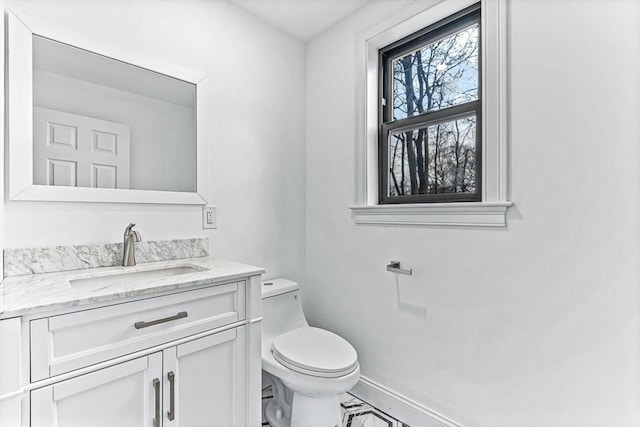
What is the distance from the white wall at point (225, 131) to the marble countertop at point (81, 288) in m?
0.18

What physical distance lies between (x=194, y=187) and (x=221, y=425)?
108cm

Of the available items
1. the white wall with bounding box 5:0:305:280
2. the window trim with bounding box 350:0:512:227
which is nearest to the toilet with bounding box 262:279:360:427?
the white wall with bounding box 5:0:305:280

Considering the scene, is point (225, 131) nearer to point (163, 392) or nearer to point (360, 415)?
point (163, 392)

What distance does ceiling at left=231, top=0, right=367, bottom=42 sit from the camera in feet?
6.17

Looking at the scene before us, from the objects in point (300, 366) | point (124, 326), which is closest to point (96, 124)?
point (124, 326)

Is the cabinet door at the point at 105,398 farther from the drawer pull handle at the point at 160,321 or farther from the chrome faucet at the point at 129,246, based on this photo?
the chrome faucet at the point at 129,246

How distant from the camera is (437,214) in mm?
1576

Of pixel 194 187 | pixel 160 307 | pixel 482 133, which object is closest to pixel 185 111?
pixel 194 187

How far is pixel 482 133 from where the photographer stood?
1456 millimetres

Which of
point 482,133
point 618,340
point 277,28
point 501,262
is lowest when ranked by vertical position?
point 618,340

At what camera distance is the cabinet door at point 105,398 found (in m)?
0.90

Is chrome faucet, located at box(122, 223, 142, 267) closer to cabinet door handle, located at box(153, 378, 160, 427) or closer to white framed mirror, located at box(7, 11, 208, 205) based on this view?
white framed mirror, located at box(7, 11, 208, 205)

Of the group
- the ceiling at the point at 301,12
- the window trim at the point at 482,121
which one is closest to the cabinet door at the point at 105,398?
the window trim at the point at 482,121

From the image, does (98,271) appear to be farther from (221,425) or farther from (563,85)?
(563,85)
